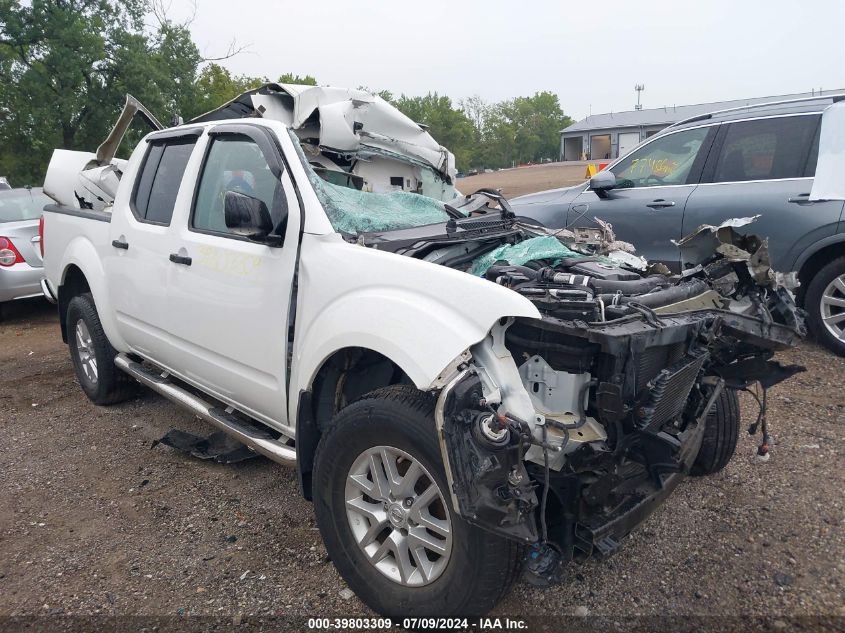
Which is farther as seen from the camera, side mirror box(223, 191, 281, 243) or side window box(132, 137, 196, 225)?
side window box(132, 137, 196, 225)

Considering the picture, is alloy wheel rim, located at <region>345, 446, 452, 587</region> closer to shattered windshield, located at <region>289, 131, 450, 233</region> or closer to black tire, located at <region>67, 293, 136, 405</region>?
shattered windshield, located at <region>289, 131, 450, 233</region>

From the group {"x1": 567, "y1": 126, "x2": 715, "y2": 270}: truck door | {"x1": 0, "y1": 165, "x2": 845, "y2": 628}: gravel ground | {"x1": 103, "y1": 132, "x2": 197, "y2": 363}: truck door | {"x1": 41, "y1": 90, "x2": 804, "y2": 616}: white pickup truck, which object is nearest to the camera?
{"x1": 41, "y1": 90, "x2": 804, "y2": 616}: white pickup truck

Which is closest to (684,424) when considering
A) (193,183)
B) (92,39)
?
(193,183)

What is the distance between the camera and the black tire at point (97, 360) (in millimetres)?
4539

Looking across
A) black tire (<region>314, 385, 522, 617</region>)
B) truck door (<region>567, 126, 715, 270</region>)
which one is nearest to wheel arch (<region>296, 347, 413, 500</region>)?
black tire (<region>314, 385, 522, 617</region>)

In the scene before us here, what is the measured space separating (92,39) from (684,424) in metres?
20.3

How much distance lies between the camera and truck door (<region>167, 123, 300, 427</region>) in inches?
112

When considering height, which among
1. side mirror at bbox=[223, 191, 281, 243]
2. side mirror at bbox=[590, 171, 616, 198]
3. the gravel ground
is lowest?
the gravel ground

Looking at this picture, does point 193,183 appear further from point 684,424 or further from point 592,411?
point 684,424

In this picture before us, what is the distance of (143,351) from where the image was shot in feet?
13.3

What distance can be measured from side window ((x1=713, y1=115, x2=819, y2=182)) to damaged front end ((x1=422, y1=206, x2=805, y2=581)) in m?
3.24

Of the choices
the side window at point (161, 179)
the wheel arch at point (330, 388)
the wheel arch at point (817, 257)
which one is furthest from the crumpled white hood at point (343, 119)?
the wheel arch at point (817, 257)

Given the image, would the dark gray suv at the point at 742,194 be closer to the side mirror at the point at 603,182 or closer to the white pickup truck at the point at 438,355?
the side mirror at the point at 603,182

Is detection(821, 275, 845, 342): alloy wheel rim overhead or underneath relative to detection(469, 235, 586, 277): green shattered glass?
underneath
